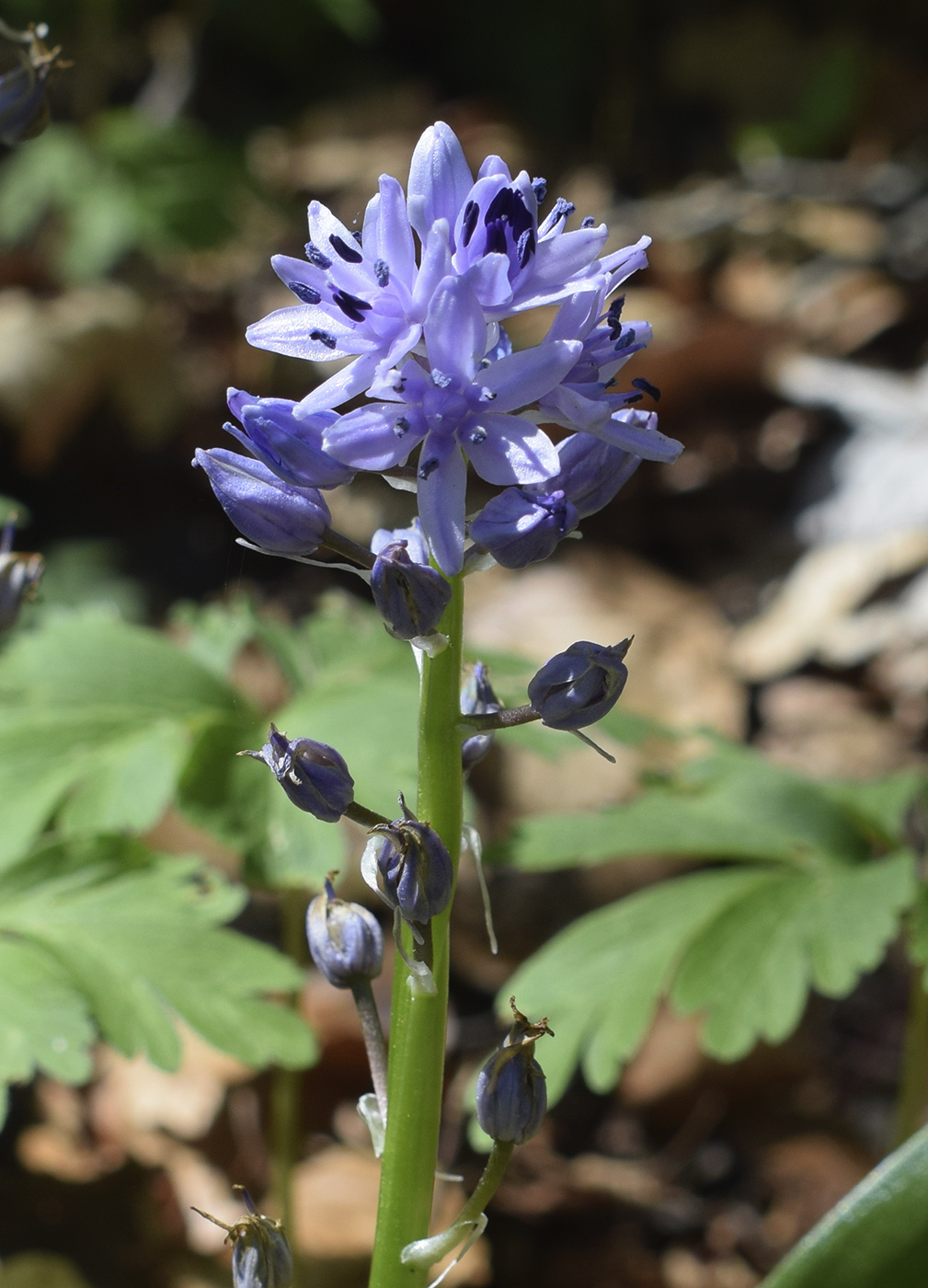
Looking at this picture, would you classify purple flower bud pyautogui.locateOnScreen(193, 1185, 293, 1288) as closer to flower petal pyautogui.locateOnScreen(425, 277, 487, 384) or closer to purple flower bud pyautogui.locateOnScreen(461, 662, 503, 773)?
purple flower bud pyautogui.locateOnScreen(461, 662, 503, 773)

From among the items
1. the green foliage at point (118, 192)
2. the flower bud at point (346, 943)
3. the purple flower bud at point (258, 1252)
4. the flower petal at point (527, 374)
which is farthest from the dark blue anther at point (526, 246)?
the green foliage at point (118, 192)

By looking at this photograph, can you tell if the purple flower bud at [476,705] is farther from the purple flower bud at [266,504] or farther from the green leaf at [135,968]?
the green leaf at [135,968]

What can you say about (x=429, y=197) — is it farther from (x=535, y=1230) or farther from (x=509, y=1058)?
(x=535, y=1230)

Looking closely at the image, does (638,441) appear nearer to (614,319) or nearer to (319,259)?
(614,319)

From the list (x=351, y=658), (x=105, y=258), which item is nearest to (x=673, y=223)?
(x=105, y=258)

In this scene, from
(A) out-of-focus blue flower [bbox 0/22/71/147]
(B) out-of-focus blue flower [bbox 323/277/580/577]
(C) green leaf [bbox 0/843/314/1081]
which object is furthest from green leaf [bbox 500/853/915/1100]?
(A) out-of-focus blue flower [bbox 0/22/71/147]

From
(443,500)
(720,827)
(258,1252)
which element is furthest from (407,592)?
(720,827)
